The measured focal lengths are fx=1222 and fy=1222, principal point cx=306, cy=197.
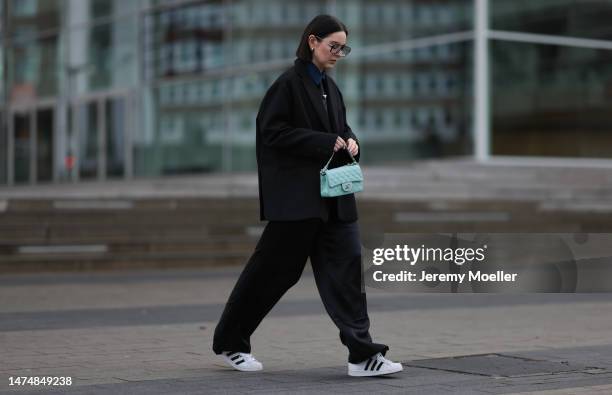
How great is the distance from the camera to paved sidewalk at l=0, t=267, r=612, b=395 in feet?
19.8

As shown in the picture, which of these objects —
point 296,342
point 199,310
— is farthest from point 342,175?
point 199,310

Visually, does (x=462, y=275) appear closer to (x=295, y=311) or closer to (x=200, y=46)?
(x=295, y=311)

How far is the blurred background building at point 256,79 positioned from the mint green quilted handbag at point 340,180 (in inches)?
627

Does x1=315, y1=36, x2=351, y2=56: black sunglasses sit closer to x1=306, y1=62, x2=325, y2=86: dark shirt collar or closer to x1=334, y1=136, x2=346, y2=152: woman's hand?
x1=306, y1=62, x2=325, y2=86: dark shirt collar

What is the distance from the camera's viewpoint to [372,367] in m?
6.17

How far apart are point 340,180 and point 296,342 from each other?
203 centimetres

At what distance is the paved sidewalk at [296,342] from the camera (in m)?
6.03

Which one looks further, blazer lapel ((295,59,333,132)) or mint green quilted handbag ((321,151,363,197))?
blazer lapel ((295,59,333,132))

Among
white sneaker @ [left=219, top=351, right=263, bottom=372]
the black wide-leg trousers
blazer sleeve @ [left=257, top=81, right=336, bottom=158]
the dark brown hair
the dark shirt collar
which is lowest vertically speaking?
white sneaker @ [left=219, top=351, right=263, bottom=372]

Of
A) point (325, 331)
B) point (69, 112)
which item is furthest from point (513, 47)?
point (325, 331)

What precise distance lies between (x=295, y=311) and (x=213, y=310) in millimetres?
670

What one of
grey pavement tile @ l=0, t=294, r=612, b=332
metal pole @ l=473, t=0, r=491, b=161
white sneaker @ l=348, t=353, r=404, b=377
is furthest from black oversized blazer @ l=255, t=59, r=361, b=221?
metal pole @ l=473, t=0, r=491, b=161

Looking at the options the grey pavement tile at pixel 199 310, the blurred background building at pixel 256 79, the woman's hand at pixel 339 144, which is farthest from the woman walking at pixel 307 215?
the blurred background building at pixel 256 79

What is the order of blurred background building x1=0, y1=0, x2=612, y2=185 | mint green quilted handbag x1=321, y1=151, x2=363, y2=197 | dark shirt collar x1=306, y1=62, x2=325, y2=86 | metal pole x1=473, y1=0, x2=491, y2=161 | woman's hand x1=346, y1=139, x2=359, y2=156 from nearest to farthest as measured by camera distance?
1. mint green quilted handbag x1=321, y1=151, x2=363, y2=197
2. woman's hand x1=346, y1=139, x2=359, y2=156
3. dark shirt collar x1=306, y1=62, x2=325, y2=86
4. metal pole x1=473, y1=0, x2=491, y2=161
5. blurred background building x1=0, y1=0, x2=612, y2=185
